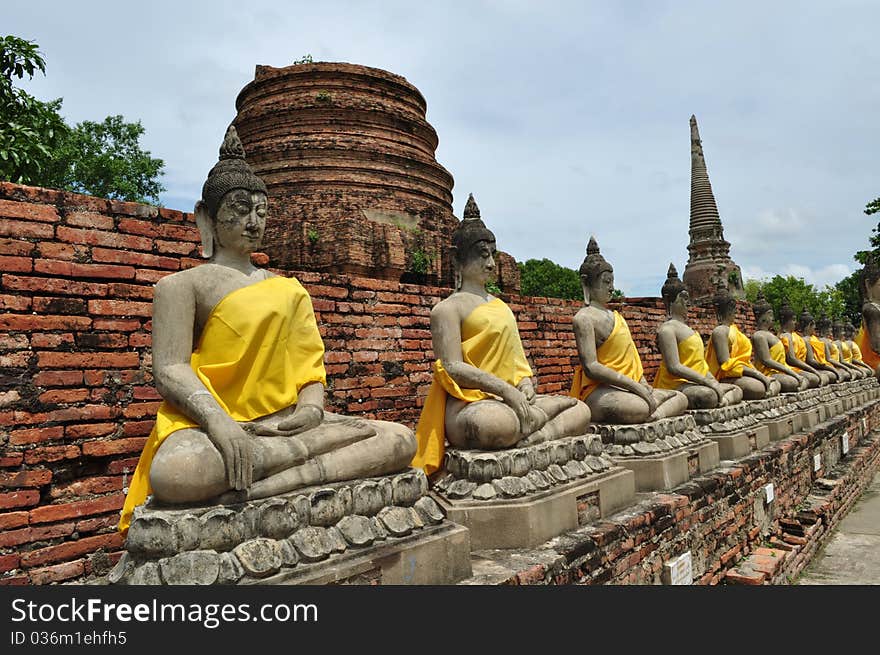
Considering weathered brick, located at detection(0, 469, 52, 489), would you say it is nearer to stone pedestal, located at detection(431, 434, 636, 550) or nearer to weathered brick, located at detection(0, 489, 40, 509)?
weathered brick, located at detection(0, 489, 40, 509)

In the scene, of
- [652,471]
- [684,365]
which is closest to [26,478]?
[652,471]

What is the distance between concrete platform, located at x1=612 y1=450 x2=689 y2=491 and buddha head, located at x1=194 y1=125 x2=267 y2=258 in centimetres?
302

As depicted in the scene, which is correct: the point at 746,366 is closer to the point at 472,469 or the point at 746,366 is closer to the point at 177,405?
the point at 472,469

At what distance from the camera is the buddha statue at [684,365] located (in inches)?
226

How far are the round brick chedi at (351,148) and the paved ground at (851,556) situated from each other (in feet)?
18.9

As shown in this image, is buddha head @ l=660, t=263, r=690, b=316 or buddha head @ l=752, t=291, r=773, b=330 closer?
buddha head @ l=660, t=263, r=690, b=316

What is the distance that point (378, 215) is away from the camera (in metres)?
10.5

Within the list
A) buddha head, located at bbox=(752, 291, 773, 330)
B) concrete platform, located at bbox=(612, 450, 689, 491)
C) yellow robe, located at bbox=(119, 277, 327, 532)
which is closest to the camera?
yellow robe, located at bbox=(119, 277, 327, 532)

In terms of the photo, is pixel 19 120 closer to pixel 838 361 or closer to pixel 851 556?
pixel 851 556

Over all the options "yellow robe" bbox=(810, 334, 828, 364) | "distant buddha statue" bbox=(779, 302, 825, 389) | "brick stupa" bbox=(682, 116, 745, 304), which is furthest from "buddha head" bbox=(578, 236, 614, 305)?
"brick stupa" bbox=(682, 116, 745, 304)

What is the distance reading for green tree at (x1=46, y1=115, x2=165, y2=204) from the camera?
58.6 feet

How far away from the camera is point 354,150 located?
35.1 feet

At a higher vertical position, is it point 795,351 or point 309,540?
point 795,351

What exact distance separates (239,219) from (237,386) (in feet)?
2.33
